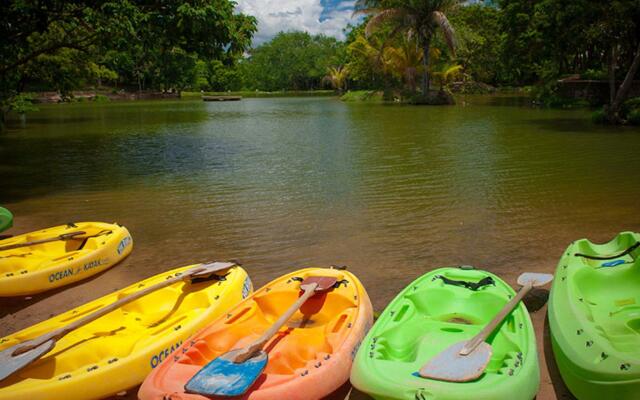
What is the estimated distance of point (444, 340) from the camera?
394 centimetres

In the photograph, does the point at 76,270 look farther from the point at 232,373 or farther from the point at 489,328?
the point at 489,328

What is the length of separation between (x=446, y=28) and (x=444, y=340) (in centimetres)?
3092

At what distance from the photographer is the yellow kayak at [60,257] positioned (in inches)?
215

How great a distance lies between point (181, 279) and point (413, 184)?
6455 millimetres

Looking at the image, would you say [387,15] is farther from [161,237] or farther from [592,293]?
[592,293]

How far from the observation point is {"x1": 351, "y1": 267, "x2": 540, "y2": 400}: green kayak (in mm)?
3066

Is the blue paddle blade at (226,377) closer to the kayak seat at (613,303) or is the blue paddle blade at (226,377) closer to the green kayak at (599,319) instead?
the green kayak at (599,319)

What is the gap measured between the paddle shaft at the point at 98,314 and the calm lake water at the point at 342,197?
44.6 inches

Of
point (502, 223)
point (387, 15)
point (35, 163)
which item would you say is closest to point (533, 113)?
point (387, 15)

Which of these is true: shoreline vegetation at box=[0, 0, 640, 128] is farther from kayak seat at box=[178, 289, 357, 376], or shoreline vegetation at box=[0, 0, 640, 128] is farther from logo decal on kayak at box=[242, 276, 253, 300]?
kayak seat at box=[178, 289, 357, 376]

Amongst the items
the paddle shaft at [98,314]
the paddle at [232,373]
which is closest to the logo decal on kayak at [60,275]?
the paddle shaft at [98,314]

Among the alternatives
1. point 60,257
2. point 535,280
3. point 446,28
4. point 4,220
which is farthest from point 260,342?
point 446,28

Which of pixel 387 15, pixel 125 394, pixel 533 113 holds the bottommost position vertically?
pixel 125 394

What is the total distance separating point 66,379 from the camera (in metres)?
Result: 3.40
